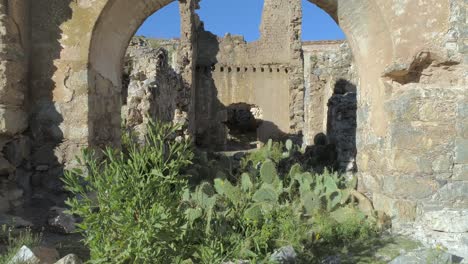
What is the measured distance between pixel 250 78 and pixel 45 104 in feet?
44.6

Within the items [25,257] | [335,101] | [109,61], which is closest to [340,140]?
[335,101]

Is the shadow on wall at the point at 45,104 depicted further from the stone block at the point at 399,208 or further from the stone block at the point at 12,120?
the stone block at the point at 399,208

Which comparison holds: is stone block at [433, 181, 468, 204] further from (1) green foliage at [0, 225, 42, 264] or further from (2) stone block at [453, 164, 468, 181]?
(1) green foliage at [0, 225, 42, 264]

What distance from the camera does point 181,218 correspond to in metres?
2.48

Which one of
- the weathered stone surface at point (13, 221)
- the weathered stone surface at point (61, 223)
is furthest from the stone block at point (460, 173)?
the weathered stone surface at point (13, 221)

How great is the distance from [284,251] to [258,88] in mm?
14311

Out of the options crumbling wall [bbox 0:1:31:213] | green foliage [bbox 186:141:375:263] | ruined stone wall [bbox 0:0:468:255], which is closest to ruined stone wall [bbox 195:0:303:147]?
green foliage [bbox 186:141:375:263]

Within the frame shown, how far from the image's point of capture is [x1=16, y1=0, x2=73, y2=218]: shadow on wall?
3820 millimetres

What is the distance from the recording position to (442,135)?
343 cm

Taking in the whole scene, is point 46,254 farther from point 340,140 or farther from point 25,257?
point 340,140

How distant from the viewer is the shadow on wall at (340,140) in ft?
25.2

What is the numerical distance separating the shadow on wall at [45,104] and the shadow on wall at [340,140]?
5.08m

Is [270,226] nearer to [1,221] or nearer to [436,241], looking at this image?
[436,241]

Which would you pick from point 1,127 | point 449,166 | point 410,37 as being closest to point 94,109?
point 1,127
